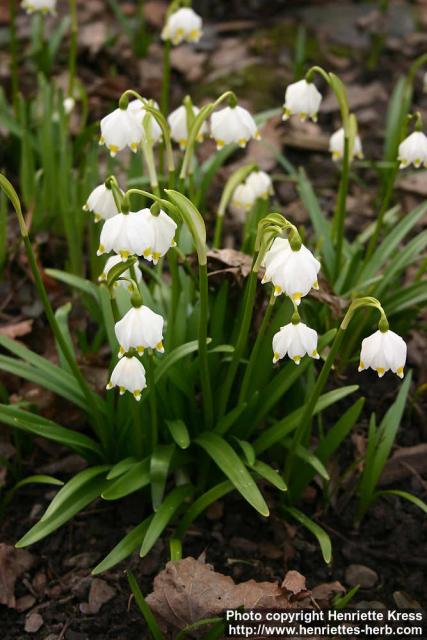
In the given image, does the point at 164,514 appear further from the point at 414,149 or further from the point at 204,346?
the point at 414,149

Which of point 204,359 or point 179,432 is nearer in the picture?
point 204,359

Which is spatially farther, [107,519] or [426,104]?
[426,104]

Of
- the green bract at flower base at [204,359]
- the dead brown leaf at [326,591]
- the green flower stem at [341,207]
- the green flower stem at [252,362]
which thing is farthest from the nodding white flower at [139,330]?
the green flower stem at [341,207]

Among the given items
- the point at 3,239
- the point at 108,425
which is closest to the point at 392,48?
the point at 3,239

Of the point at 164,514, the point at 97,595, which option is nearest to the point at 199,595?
the point at 164,514

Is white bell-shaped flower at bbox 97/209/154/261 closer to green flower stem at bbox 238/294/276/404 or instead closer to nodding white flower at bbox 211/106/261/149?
green flower stem at bbox 238/294/276/404

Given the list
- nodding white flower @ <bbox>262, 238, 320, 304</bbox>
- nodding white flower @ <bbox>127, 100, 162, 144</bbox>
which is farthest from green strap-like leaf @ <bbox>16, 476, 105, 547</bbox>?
nodding white flower @ <bbox>127, 100, 162, 144</bbox>

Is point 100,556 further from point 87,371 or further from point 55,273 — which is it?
point 55,273
